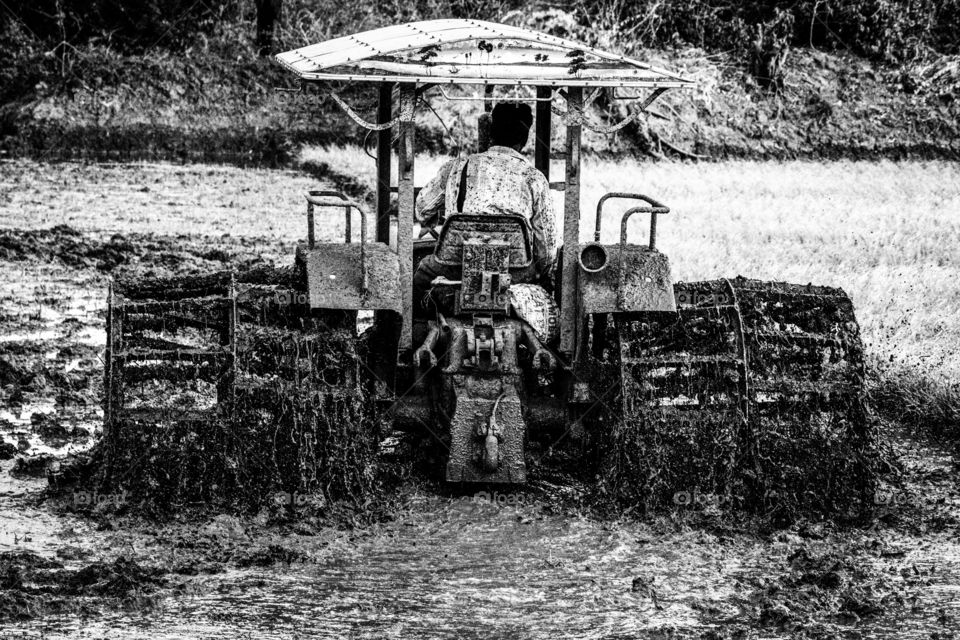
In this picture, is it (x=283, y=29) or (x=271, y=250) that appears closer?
(x=271, y=250)

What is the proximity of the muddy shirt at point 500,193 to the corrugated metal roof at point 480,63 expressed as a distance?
2.23ft

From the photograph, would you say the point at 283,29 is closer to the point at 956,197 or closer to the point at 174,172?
the point at 174,172

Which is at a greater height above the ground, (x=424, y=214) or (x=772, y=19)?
(x=772, y=19)

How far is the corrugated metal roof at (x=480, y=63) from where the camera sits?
6.84 m

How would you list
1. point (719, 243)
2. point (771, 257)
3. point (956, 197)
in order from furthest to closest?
1. point (956, 197)
2. point (719, 243)
3. point (771, 257)

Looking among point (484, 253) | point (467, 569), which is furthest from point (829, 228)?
point (467, 569)

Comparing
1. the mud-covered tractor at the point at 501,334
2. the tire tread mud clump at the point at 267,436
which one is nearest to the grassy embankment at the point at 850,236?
the mud-covered tractor at the point at 501,334

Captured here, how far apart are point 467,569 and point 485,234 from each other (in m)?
1.70

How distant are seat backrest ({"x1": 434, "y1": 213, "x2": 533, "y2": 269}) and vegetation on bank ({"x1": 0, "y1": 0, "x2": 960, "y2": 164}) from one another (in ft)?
55.2

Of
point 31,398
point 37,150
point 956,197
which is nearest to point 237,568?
point 31,398

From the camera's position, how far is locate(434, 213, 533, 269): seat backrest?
7.16 metres

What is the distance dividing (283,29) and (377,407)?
2335 centimetres

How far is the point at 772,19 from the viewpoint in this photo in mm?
28953

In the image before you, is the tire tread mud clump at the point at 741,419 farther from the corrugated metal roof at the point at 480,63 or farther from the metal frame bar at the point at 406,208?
the corrugated metal roof at the point at 480,63
